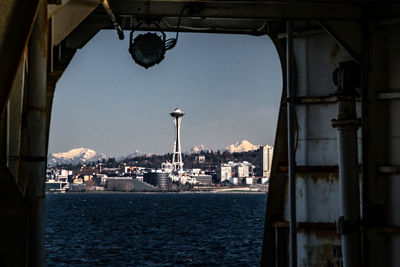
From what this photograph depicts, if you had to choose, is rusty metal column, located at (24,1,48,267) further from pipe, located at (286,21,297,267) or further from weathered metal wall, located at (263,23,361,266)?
weathered metal wall, located at (263,23,361,266)

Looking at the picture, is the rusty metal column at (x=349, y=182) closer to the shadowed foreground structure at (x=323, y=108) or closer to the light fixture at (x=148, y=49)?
the shadowed foreground structure at (x=323, y=108)

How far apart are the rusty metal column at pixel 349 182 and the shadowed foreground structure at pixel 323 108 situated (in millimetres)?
18

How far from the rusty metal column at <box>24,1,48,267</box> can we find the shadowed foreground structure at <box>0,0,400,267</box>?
1.00 m

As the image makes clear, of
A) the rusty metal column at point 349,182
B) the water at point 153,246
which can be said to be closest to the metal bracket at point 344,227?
the rusty metal column at point 349,182

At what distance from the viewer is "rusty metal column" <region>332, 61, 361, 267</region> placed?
10305 millimetres

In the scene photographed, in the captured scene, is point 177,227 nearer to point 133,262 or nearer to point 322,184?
point 133,262

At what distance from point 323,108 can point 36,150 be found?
21.3 ft

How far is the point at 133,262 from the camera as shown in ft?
190

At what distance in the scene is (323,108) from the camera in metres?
11.9

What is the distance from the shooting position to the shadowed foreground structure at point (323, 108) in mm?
10438

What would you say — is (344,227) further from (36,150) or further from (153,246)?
(153,246)

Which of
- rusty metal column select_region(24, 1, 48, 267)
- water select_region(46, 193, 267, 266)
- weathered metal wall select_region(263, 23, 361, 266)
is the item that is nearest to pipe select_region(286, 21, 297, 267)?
weathered metal wall select_region(263, 23, 361, 266)

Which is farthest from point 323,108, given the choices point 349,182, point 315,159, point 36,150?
point 36,150

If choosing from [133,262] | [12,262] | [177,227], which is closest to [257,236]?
[177,227]
